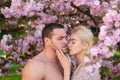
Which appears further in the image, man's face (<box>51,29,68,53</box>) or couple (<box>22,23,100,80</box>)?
man's face (<box>51,29,68,53</box>)

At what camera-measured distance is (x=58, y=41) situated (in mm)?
4797

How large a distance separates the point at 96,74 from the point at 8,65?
3.04m

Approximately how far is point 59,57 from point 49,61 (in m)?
0.19

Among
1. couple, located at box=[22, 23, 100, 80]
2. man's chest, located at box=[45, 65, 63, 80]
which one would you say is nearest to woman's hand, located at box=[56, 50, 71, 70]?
couple, located at box=[22, 23, 100, 80]

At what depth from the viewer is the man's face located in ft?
15.6

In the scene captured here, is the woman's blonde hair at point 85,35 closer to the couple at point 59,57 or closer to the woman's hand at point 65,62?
the couple at point 59,57

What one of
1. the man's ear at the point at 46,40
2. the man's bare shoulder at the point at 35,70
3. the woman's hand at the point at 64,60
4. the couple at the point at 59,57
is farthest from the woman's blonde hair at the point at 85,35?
the man's bare shoulder at the point at 35,70

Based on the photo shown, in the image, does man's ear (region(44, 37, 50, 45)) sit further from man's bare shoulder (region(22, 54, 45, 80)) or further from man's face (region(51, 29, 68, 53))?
man's bare shoulder (region(22, 54, 45, 80))

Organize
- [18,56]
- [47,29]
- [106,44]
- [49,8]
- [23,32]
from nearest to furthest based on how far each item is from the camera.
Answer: [106,44] → [47,29] → [49,8] → [18,56] → [23,32]

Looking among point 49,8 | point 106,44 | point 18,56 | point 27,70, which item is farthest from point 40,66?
point 18,56

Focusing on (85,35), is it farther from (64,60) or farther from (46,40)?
(46,40)

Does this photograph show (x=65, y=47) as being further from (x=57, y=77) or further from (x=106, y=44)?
(x=106, y=44)

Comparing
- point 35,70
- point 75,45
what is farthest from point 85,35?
point 35,70

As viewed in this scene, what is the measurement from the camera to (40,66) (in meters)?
4.71
